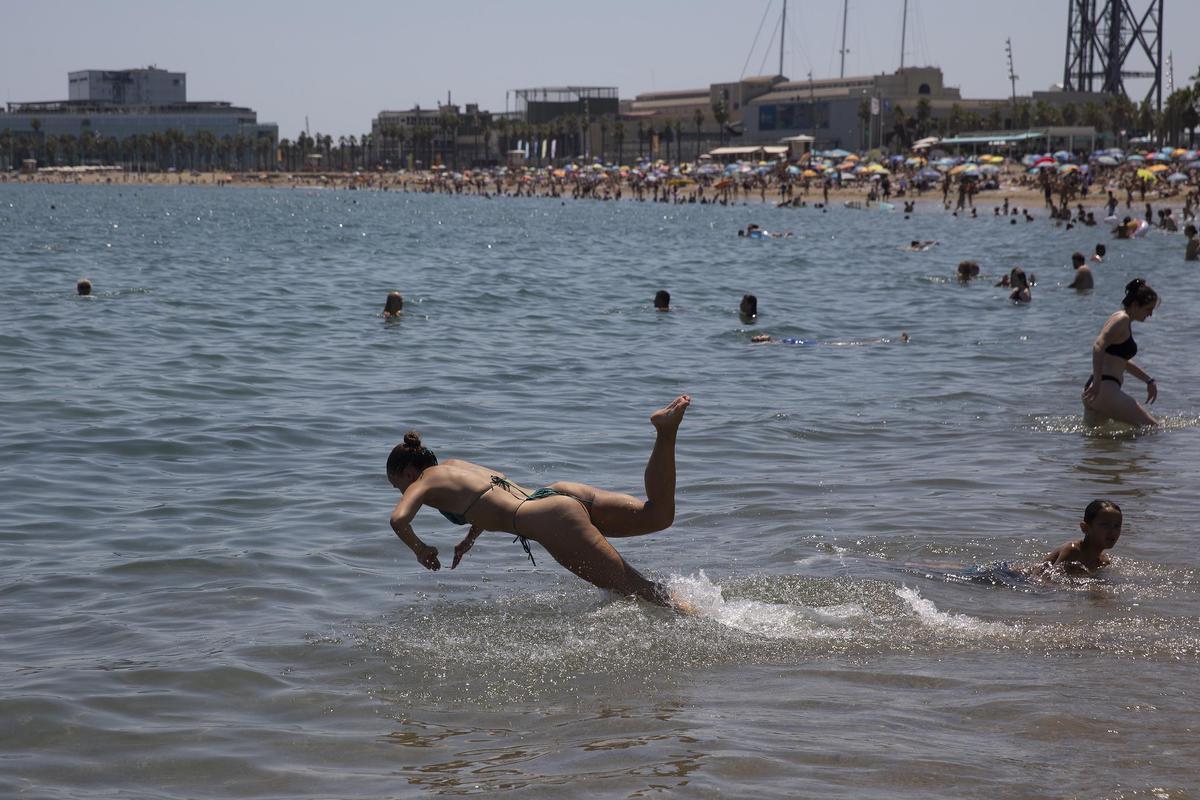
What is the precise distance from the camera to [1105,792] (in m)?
4.52

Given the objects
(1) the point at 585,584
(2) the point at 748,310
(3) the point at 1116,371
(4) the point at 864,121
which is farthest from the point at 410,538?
(4) the point at 864,121

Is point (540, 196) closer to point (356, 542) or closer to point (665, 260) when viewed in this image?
point (665, 260)

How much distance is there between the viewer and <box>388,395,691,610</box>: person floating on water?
637 centimetres

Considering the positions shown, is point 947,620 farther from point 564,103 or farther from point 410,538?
point 564,103

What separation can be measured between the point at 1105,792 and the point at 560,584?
3484 millimetres

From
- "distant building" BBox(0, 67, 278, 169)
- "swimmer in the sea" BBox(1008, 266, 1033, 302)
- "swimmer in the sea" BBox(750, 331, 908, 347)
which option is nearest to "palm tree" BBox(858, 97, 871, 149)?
"swimmer in the sea" BBox(1008, 266, 1033, 302)

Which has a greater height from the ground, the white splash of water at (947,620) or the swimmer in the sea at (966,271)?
the swimmer in the sea at (966,271)

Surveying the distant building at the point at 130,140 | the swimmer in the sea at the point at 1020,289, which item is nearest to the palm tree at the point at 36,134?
the distant building at the point at 130,140

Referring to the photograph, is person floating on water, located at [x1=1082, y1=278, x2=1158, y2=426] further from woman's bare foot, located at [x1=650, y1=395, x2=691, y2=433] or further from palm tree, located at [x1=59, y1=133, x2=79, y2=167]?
palm tree, located at [x1=59, y1=133, x2=79, y2=167]

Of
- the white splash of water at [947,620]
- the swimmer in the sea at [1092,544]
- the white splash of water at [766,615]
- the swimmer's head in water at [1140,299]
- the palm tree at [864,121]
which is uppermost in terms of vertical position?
the palm tree at [864,121]

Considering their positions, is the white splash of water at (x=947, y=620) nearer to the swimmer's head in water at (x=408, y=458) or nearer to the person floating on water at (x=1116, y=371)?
the swimmer's head in water at (x=408, y=458)

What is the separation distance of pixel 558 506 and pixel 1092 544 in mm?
3028

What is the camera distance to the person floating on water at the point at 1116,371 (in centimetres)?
1088

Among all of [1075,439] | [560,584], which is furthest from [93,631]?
[1075,439]
